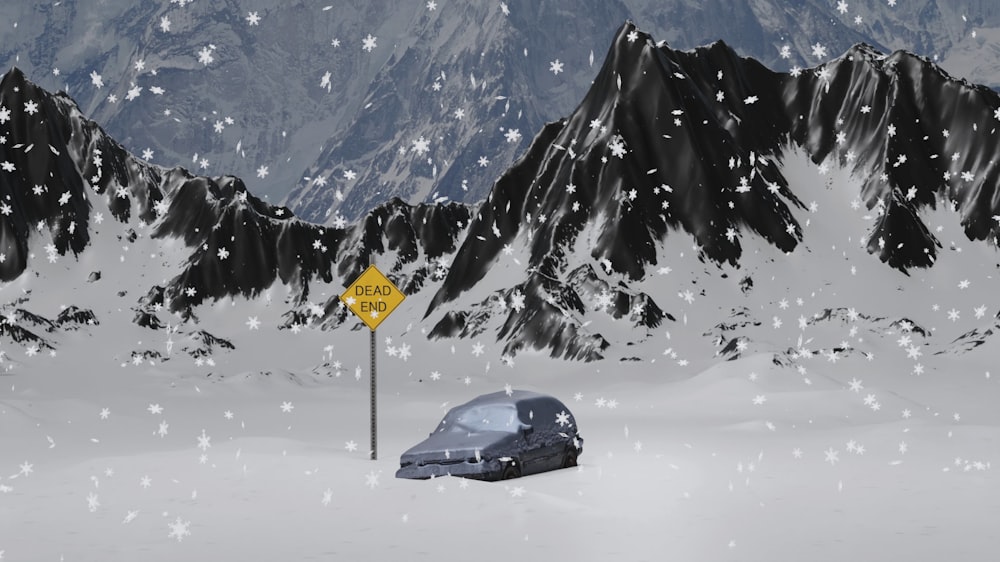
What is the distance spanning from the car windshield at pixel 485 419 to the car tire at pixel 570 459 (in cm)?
215

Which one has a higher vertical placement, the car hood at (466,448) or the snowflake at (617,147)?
the snowflake at (617,147)

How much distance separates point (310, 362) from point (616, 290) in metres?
48.5

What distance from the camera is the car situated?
22.7 m

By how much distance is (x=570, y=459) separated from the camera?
2588 cm

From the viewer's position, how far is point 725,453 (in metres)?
31.4

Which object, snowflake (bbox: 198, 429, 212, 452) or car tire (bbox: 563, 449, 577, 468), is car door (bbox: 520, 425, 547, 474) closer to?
car tire (bbox: 563, 449, 577, 468)

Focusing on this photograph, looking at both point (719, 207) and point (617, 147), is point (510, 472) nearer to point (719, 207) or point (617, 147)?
point (719, 207)

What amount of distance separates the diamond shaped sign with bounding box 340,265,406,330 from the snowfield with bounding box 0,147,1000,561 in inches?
123

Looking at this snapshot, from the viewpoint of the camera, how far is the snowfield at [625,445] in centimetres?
1623

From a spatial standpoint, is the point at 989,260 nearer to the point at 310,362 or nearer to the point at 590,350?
the point at 590,350

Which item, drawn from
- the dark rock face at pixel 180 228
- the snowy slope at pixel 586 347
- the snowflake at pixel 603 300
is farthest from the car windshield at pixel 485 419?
the dark rock face at pixel 180 228

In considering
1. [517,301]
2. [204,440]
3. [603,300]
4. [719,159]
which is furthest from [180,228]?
[204,440]

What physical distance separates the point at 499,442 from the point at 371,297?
4.75 meters

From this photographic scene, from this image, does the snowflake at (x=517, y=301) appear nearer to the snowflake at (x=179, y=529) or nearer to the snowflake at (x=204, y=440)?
the snowflake at (x=204, y=440)
